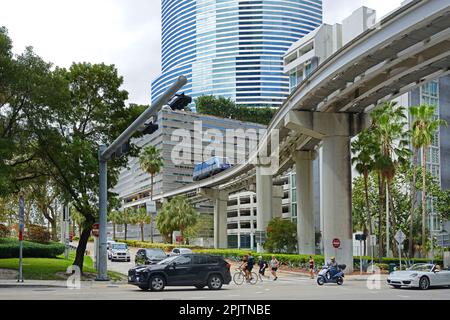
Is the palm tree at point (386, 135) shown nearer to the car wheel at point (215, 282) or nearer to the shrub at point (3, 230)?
the car wheel at point (215, 282)

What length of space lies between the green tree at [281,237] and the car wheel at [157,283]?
3577cm

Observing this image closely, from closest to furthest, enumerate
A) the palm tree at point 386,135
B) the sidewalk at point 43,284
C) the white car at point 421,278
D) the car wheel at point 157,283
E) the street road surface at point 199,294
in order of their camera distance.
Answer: the street road surface at point 199,294 → the car wheel at point 157,283 → the sidewalk at point 43,284 → the white car at point 421,278 → the palm tree at point 386,135

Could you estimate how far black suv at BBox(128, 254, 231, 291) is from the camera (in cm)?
2380

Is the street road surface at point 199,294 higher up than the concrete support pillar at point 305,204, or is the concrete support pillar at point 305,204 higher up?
the concrete support pillar at point 305,204

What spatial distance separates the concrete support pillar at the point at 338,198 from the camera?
139 ft

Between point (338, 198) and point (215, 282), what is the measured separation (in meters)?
19.1

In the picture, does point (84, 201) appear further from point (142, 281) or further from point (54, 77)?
point (142, 281)

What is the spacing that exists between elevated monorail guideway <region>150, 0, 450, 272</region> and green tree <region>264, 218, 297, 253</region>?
3.20 feet

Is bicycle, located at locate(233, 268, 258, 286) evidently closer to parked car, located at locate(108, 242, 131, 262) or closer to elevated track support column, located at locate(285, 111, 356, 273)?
elevated track support column, located at locate(285, 111, 356, 273)

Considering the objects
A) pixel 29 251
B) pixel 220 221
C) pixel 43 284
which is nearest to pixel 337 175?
pixel 43 284

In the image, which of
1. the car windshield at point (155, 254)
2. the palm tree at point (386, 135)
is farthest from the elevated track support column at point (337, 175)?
the car windshield at point (155, 254)
